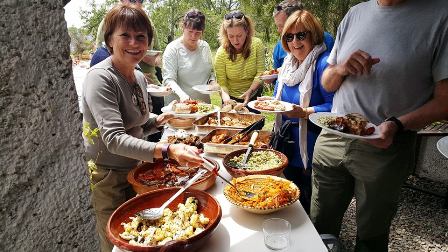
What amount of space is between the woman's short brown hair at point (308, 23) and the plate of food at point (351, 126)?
0.98 metres

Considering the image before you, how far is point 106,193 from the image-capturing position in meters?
1.93

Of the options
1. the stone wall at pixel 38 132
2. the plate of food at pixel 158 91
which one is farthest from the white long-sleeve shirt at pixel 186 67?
the stone wall at pixel 38 132

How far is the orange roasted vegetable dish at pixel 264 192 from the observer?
5.11 feet

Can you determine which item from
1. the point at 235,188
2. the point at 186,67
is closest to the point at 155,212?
the point at 235,188

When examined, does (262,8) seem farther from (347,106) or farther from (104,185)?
(104,185)

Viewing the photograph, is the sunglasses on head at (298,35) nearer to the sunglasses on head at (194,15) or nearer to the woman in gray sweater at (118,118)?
the woman in gray sweater at (118,118)

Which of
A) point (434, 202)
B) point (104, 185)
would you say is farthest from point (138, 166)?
point (434, 202)

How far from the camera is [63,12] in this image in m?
0.52

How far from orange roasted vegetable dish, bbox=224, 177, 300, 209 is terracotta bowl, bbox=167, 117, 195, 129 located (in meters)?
1.26

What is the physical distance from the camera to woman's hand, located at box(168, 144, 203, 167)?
1.71m

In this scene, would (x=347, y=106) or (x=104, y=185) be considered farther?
(x=347, y=106)

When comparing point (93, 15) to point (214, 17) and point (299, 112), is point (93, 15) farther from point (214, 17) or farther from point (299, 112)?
point (299, 112)

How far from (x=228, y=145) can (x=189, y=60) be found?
1926mm

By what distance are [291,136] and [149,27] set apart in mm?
1408
